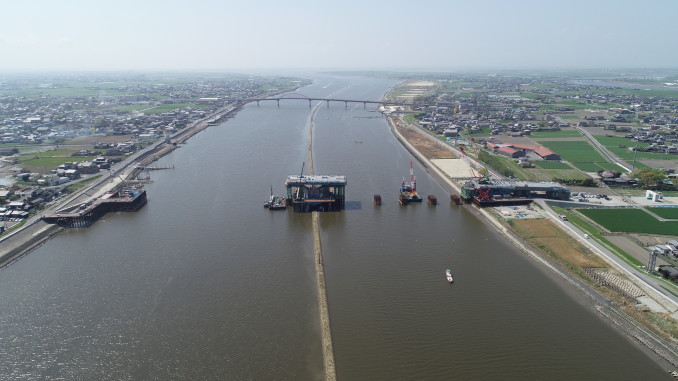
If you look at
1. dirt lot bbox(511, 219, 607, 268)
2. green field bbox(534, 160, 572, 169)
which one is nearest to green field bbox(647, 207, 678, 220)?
dirt lot bbox(511, 219, 607, 268)

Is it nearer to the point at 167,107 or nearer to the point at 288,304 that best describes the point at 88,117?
the point at 167,107

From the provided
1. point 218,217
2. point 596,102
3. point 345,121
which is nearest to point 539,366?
point 218,217

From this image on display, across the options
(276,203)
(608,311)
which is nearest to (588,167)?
(608,311)

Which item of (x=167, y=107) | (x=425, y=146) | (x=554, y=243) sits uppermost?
(x=167, y=107)

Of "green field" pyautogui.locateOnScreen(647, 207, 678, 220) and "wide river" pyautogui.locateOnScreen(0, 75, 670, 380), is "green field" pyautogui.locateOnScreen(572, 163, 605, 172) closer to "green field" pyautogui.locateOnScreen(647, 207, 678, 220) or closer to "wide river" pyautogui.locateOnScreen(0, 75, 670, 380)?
"green field" pyautogui.locateOnScreen(647, 207, 678, 220)

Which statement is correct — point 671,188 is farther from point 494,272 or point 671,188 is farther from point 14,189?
point 14,189
